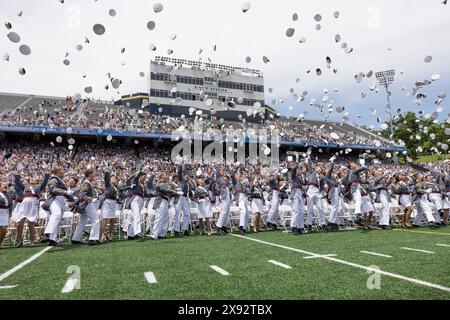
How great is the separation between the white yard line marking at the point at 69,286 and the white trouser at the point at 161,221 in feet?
18.3

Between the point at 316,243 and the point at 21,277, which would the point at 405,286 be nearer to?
the point at 316,243

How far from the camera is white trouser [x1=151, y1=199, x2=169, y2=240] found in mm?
10906

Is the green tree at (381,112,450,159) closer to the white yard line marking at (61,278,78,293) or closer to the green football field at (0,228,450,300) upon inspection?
the green football field at (0,228,450,300)

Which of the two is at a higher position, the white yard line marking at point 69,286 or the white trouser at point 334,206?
the white trouser at point 334,206

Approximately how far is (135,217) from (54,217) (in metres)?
2.33

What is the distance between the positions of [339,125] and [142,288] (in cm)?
6422

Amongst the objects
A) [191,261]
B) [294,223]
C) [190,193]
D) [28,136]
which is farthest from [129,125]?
[191,261]

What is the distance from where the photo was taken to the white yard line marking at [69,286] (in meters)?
4.62

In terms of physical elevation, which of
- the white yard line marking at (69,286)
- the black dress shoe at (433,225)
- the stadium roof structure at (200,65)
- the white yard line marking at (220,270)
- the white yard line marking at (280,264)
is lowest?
the white yard line marking at (69,286)

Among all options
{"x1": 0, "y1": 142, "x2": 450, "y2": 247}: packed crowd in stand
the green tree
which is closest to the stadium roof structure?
the green tree

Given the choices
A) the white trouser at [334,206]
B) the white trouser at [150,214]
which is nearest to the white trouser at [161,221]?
the white trouser at [150,214]

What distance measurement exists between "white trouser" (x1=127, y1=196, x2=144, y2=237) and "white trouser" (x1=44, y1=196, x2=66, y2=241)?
83.6 inches

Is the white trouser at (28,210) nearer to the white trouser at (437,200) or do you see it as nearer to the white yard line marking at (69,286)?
the white yard line marking at (69,286)

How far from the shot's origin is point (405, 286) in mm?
4383
